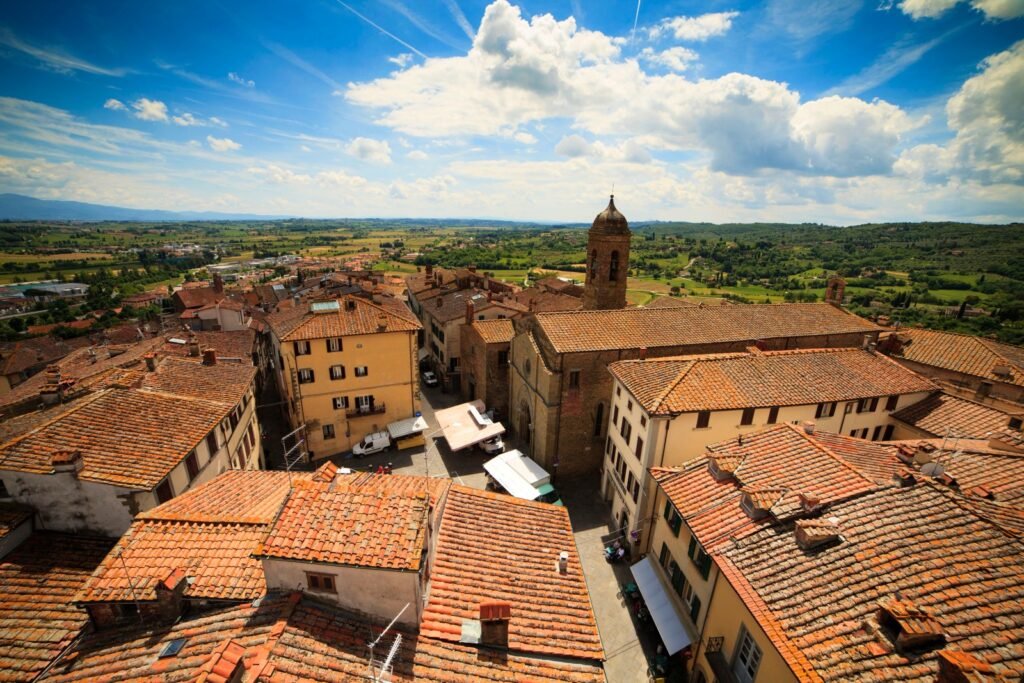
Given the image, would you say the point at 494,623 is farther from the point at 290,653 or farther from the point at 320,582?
the point at 290,653

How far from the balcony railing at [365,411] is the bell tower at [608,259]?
19.1 m

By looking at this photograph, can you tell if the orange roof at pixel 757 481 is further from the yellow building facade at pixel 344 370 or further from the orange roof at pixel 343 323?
the orange roof at pixel 343 323

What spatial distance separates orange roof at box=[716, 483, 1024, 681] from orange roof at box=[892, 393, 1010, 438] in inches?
589

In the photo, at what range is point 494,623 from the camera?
977cm

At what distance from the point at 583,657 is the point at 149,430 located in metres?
17.8

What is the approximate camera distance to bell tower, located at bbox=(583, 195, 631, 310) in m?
35.7

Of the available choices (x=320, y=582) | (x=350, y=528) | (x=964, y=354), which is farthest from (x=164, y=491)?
(x=964, y=354)

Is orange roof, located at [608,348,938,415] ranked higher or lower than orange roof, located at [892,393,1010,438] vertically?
higher

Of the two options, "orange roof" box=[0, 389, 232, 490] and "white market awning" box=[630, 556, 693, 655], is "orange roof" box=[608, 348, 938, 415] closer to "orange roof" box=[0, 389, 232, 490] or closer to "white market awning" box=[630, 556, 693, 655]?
"white market awning" box=[630, 556, 693, 655]

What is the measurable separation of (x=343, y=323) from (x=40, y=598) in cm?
1969

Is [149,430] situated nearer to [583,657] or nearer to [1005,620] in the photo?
[583,657]

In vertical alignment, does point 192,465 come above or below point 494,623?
below

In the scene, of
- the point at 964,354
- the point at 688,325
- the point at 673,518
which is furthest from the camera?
the point at 964,354

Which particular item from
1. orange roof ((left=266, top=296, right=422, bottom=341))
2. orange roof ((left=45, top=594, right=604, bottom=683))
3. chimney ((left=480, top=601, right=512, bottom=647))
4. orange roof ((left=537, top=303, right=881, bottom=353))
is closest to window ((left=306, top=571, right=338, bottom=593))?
orange roof ((left=45, top=594, right=604, bottom=683))
